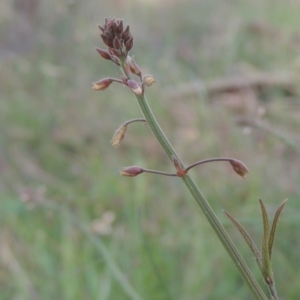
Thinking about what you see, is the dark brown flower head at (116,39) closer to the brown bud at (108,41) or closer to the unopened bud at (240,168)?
the brown bud at (108,41)

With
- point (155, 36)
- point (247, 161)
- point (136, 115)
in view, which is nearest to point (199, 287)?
point (247, 161)

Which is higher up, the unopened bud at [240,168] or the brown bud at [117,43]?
the brown bud at [117,43]

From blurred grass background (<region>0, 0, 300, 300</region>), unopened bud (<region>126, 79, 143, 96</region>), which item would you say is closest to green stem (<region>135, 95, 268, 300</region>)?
unopened bud (<region>126, 79, 143, 96</region>)

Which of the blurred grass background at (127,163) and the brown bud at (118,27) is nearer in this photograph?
the brown bud at (118,27)

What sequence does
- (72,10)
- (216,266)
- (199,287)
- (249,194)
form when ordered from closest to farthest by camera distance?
Answer: (199,287) → (216,266) → (249,194) → (72,10)

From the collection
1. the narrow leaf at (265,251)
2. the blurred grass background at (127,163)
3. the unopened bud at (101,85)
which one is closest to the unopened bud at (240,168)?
the narrow leaf at (265,251)

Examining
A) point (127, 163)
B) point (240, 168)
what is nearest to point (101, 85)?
point (240, 168)

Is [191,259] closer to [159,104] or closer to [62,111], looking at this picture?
[159,104]
